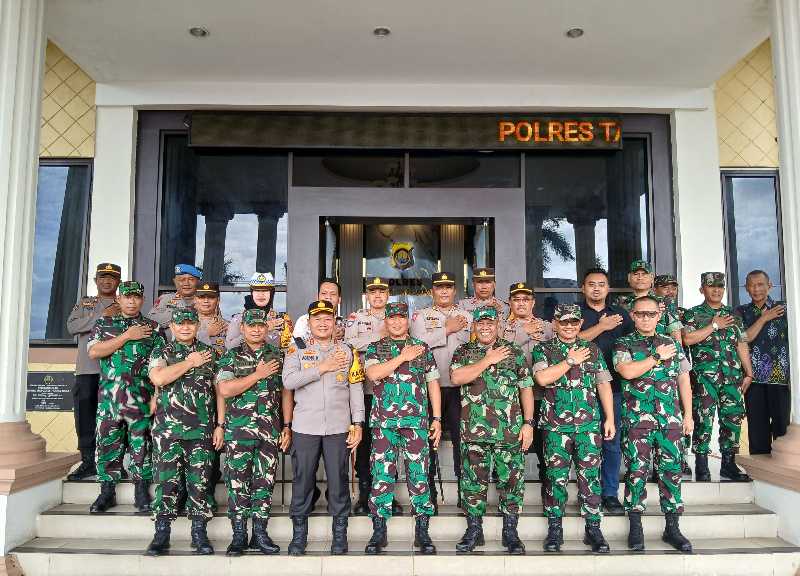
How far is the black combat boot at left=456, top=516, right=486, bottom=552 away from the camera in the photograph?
4477 mm

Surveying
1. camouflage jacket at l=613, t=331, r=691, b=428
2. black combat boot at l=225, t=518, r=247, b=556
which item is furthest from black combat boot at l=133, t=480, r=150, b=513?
camouflage jacket at l=613, t=331, r=691, b=428

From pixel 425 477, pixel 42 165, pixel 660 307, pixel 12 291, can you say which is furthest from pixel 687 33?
pixel 42 165

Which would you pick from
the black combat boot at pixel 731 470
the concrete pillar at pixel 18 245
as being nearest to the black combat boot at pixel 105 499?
the concrete pillar at pixel 18 245

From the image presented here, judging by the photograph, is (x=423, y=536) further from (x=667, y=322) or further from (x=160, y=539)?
(x=667, y=322)

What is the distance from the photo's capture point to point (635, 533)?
15.0 feet

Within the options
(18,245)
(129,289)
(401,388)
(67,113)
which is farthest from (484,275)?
(67,113)

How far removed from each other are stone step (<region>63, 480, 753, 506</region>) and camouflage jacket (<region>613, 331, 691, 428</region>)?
2.84ft

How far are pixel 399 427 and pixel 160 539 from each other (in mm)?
1880

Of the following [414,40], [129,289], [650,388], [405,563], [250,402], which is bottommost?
[405,563]

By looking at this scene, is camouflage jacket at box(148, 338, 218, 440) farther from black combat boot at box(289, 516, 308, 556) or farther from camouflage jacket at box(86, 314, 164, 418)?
black combat boot at box(289, 516, 308, 556)

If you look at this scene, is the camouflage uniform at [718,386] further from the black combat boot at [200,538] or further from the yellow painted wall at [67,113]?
the yellow painted wall at [67,113]

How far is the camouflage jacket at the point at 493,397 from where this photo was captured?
4492 millimetres

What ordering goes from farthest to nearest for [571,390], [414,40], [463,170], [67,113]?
[463,170] → [67,113] → [414,40] → [571,390]

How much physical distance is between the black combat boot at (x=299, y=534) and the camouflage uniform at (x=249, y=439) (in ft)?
0.76
